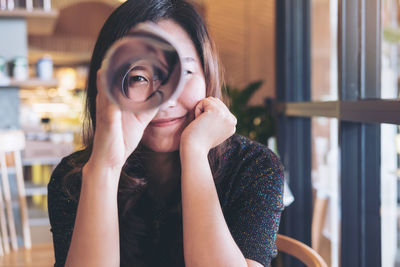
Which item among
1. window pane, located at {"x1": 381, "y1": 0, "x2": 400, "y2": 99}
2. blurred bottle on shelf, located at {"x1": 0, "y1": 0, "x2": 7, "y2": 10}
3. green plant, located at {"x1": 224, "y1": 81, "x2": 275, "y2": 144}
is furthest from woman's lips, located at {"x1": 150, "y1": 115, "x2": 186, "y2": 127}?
blurred bottle on shelf, located at {"x1": 0, "y1": 0, "x2": 7, "y2": 10}

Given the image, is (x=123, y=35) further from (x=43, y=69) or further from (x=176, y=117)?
(x=43, y=69)

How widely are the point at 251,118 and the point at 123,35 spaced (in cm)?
208

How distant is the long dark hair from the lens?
93 cm

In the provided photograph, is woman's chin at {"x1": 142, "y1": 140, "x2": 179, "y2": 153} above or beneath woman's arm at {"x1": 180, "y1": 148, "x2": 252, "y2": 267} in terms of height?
above

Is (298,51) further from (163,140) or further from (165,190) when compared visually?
(163,140)

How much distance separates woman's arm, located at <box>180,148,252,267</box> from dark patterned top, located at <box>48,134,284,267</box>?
2.6 inches

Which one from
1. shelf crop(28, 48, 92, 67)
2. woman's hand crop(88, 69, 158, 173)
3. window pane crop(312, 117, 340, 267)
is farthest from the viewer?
shelf crop(28, 48, 92, 67)

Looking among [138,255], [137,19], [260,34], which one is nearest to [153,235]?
[138,255]

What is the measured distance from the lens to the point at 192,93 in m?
0.87

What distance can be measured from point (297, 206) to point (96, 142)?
147 cm

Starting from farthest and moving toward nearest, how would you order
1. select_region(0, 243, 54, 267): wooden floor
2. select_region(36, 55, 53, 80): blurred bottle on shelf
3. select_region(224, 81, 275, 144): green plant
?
1. select_region(36, 55, 53, 80): blurred bottle on shelf
2. select_region(224, 81, 275, 144): green plant
3. select_region(0, 243, 54, 267): wooden floor

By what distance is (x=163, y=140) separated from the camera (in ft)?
2.86

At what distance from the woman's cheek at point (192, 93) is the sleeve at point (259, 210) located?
0.21m

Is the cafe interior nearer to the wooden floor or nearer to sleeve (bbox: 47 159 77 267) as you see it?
the wooden floor
